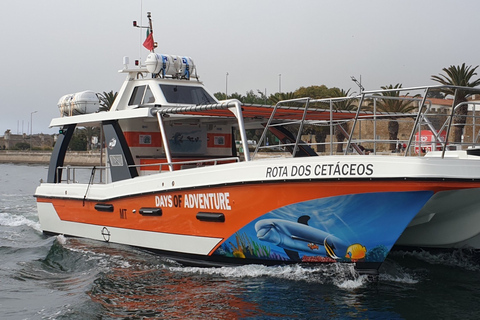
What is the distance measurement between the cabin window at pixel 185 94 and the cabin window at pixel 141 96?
1.04 feet

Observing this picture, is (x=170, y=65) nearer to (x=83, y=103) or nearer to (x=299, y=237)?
(x=83, y=103)

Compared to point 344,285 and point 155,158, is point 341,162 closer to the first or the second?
point 344,285

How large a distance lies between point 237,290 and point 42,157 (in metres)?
85.5

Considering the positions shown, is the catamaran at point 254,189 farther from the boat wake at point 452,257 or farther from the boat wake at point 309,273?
the boat wake at point 452,257

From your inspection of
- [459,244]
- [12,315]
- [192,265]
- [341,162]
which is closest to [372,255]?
[341,162]

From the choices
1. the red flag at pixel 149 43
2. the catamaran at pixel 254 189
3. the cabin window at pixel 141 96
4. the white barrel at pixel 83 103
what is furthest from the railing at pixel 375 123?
the white barrel at pixel 83 103

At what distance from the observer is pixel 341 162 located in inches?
316

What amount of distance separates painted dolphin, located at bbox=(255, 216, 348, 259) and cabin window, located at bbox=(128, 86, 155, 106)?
468 cm

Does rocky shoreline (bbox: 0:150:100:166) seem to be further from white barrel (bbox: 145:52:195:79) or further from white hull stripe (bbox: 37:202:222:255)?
white barrel (bbox: 145:52:195:79)

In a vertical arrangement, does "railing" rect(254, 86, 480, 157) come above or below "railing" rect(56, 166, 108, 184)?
above

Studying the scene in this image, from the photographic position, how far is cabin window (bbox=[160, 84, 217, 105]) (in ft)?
40.6

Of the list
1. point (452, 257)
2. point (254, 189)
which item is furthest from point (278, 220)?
point (452, 257)

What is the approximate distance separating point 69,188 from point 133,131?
80.8 inches

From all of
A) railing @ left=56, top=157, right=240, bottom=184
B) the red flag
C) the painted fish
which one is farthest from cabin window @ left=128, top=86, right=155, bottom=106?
the painted fish
